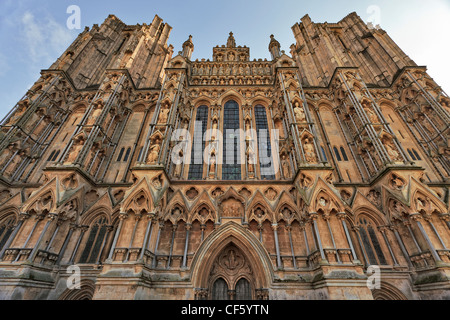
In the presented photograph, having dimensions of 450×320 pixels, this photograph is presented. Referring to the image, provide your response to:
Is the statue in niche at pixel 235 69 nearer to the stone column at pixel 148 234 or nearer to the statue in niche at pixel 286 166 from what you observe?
the statue in niche at pixel 286 166

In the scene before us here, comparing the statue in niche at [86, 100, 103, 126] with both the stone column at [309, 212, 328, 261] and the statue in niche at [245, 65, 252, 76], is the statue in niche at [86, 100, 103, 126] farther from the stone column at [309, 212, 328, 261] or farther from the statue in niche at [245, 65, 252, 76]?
the stone column at [309, 212, 328, 261]

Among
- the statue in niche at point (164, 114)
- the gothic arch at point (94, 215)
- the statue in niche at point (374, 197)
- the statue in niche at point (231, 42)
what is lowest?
the gothic arch at point (94, 215)

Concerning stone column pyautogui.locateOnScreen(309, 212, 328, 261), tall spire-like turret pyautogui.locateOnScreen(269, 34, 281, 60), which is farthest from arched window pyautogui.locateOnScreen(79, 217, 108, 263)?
tall spire-like turret pyautogui.locateOnScreen(269, 34, 281, 60)

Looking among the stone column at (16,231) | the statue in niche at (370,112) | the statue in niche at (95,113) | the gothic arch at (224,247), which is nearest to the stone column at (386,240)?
the gothic arch at (224,247)

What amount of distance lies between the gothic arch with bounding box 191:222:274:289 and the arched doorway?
31cm

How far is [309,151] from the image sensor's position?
38.9 ft

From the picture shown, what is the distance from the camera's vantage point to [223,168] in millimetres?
13672

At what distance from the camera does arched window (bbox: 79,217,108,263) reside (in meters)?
10.3

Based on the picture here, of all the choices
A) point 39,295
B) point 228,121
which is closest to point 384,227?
point 228,121

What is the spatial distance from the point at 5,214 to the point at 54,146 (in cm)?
528

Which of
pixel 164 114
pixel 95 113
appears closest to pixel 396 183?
pixel 164 114

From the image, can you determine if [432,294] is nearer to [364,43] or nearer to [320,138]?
[320,138]

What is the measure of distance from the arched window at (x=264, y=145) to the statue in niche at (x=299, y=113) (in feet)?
8.43

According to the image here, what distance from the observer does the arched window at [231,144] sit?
1349 centimetres
